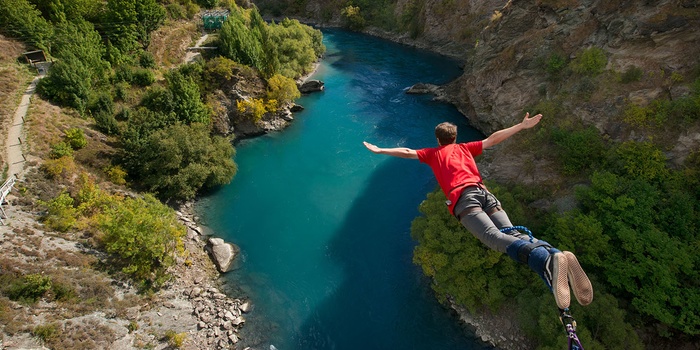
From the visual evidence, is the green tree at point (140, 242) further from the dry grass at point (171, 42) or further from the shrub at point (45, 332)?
the dry grass at point (171, 42)

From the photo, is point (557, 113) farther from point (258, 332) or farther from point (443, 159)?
point (258, 332)

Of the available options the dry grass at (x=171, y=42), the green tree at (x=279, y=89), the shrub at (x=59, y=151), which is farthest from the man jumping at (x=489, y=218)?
the dry grass at (x=171, y=42)

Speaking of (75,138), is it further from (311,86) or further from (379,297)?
(311,86)

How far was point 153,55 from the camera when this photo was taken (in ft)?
104

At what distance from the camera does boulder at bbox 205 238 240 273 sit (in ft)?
65.6

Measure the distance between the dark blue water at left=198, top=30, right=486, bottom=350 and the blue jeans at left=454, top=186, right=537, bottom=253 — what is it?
41.1 ft

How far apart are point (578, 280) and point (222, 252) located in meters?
19.1

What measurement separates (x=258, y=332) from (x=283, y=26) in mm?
40033

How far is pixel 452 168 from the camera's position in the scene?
6250 millimetres

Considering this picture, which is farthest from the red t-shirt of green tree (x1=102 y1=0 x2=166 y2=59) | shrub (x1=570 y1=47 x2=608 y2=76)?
green tree (x1=102 y1=0 x2=166 y2=59)

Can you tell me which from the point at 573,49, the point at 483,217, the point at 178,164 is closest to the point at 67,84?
the point at 178,164

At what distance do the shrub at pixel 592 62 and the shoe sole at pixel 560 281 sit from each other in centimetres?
2214

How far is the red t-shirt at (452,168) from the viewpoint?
6098 millimetres

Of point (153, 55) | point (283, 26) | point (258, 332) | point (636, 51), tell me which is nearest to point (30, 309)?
point (258, 332)
